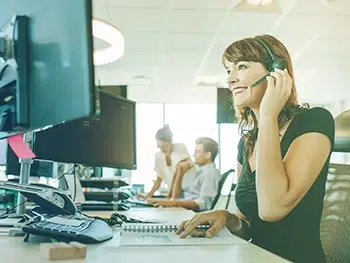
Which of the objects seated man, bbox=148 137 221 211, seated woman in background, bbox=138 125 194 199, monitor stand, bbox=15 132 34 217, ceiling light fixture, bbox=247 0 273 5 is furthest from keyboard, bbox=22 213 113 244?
seated woman in background, bbox=138 125 194 199

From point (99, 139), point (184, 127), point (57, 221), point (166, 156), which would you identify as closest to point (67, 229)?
point (57, 221)

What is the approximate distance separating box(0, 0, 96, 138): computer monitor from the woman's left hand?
1.98 ft

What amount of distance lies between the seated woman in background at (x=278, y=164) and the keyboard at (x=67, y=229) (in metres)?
0.21

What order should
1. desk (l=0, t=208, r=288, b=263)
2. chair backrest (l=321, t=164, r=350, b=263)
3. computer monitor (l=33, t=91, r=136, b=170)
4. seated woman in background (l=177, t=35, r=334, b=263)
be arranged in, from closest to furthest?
1. desk (l=0, t=208, r=288, b=263)
2. seated woman in background (l=177, t=35, r=334, b=263)
3. chair backrest (l=321, t=164, r=350, b=263)
4. computer monitor (l=33, t=91, r=136, b=170)

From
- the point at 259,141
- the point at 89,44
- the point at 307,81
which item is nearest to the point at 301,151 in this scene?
the point at 259,141

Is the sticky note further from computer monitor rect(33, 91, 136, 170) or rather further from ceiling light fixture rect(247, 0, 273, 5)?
ceiling light fixture rect(247, 0, 273, 5)

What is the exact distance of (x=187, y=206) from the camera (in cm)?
276

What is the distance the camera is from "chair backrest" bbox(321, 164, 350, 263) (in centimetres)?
123

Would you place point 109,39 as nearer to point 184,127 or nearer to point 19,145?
point 19,145

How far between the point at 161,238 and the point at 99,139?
34.1 inches

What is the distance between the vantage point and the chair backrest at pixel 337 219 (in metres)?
1.23

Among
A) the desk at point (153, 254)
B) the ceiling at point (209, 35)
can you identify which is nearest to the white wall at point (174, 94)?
the ceiling at point (209, 35)

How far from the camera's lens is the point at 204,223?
1.11 meters

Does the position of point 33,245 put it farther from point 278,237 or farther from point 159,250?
point 278,237
